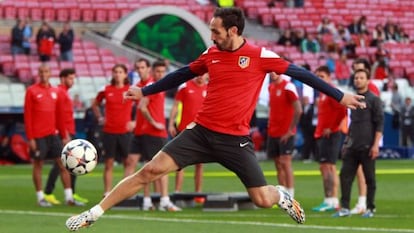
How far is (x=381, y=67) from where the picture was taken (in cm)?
4619

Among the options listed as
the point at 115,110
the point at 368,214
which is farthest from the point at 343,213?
the point at 115,110

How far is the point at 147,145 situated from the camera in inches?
784

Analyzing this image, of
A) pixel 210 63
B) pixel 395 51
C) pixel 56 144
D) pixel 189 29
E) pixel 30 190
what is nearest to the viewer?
pixel 210 63

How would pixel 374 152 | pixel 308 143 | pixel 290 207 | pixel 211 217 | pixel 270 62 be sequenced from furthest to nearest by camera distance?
pixel 308 143 → pixel 374 152 → pixel 211 217 → pixel 290 207 → pixel 270 62

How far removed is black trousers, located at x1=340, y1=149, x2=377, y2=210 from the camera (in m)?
18.0

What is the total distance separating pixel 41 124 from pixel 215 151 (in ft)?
26.6

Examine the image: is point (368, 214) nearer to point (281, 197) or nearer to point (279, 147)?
point (279, 147)

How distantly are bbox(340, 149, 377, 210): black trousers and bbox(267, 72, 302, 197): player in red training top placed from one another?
7.40ft

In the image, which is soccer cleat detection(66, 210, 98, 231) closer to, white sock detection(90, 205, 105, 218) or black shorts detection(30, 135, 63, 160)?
white sock detection(90, 205, 105, 218)

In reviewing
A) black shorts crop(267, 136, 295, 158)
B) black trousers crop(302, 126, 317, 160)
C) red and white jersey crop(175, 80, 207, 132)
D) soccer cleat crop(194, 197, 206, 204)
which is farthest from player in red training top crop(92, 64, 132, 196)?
black trousers crop(302, 126, 317, 160)

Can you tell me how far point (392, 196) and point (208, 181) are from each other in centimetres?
614

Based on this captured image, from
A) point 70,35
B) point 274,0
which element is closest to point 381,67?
point 274,0

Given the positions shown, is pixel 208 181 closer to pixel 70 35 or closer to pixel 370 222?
pixel 370 222

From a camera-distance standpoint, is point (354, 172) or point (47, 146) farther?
point (47, 146)
